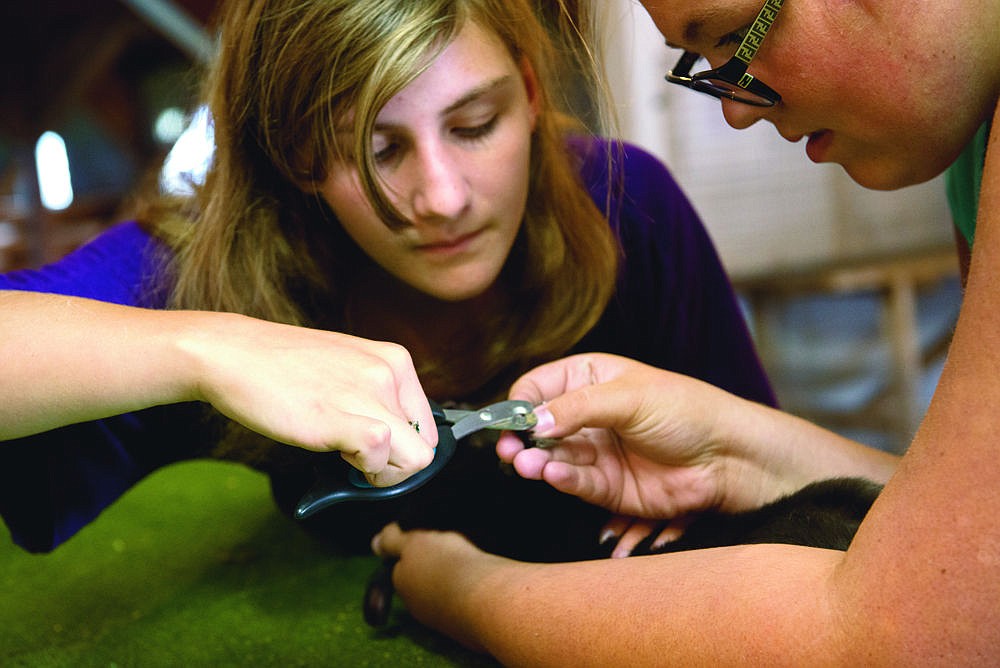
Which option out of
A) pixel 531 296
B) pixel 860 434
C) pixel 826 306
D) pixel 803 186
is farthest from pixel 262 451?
pixel 826 306

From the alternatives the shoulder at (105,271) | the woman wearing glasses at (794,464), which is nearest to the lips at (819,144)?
the woman wearing glasses at (794,464)

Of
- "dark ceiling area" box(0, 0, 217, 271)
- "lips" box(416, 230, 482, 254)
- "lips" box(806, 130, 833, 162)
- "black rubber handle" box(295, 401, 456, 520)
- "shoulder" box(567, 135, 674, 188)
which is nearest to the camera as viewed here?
"black rubber handle" box(295, 401, 456, 520)

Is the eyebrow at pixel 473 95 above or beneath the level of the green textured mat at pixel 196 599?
above

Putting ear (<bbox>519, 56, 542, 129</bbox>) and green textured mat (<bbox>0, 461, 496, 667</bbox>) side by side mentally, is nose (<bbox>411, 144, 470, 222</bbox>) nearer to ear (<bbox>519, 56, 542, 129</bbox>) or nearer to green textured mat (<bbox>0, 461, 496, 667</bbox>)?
ear (<bbox>519, 56, 542, 129</bbox>)

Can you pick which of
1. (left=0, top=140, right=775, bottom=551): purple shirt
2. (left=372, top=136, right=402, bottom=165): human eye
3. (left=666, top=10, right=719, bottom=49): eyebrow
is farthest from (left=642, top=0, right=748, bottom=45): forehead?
(left=0, top=140, right=775, bottom=551): purple shirt

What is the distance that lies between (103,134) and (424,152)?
29.9 feet

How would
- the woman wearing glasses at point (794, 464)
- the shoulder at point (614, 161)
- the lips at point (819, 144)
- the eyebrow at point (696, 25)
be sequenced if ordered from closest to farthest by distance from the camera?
the woman wearing glasses at point (794, 464) < the eyebrow at point (696, 25) < the lips at point (819, 144) < the shoulder at point (614, 161)

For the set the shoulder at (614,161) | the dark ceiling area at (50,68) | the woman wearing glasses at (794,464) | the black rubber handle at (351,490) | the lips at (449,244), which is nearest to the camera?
the woman wearing glasses at (794,464)

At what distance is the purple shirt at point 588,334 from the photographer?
0.98 meters

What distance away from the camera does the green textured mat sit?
0.86 metres

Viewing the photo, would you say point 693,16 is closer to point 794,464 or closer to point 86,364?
point 794,464

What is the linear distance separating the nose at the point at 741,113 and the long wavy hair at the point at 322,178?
0.26 m

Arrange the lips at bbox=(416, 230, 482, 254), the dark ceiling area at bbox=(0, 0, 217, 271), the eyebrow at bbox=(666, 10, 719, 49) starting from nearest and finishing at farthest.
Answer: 1. the eyebrow at bbox=(666, 10, 719, 49)
2. the lips at bbox=(416, 230, 482, 254)
3. the dark ceiling area at bbox=(0, 0, 217, 271)

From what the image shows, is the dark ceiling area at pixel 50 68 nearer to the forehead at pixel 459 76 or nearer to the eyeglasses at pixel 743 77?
the forehead at pixel 459 76
